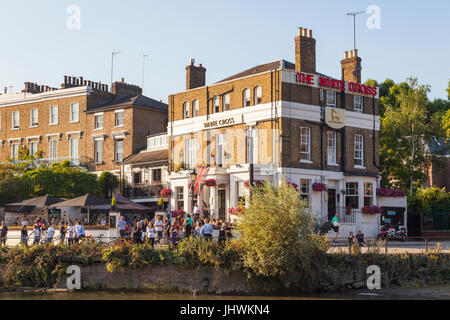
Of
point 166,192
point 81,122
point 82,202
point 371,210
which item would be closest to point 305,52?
point 371,210

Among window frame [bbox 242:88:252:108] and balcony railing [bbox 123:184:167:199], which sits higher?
window frame [bbox 242:88:252:108]

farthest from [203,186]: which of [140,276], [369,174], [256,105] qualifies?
[140,276]

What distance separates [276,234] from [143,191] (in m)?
24.8

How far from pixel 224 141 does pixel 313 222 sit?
1702cm

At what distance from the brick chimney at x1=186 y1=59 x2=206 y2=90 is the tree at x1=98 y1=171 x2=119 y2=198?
32.6 feet

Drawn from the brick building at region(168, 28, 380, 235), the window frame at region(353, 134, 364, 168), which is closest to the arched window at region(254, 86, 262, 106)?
the brick building at region(168, 28, 380, 235)

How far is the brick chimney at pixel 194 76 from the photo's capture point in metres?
46.5

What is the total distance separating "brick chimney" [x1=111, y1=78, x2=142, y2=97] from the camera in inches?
2229

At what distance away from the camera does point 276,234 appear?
84.3ft

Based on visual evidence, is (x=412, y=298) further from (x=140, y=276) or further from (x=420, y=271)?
(x=140, y=276)

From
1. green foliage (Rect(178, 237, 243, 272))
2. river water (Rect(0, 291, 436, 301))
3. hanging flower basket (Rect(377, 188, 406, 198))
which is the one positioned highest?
hanging flower basket (Rect(377, 188, 406, 198))

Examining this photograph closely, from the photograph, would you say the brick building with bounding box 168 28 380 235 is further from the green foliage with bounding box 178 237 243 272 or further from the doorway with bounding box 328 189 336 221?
the green foliage with bounding box 178 237 243 272

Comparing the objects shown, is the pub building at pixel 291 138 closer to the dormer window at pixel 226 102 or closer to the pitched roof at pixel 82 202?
the dormer window at pixel 226 102

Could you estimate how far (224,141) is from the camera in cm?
4259
